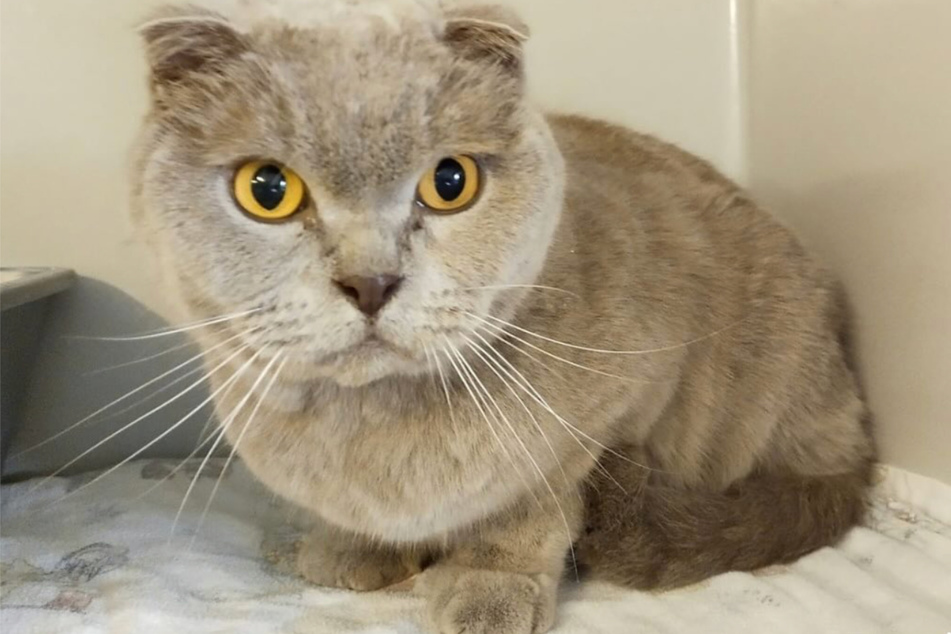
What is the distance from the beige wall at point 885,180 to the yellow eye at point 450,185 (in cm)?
57

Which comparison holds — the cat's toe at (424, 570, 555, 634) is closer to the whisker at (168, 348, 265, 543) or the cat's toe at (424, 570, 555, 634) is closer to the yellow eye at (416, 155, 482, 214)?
the whisker at (168, 348, 265, 543)

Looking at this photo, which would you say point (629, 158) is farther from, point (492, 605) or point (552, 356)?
point (492, 605)

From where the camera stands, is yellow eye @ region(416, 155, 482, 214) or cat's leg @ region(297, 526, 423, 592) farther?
cat's leg @ region(297, 526, 423, 592)

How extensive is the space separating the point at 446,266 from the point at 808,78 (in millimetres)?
808

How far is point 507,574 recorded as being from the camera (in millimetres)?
910

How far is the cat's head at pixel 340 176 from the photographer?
0.72 metres

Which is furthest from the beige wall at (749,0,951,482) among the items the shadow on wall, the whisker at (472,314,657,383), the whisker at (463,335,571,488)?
the shadow on wall

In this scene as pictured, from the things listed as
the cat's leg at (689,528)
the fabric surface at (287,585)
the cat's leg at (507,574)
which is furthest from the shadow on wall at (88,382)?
the cat's leg at (689,528)

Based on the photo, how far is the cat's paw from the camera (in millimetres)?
989

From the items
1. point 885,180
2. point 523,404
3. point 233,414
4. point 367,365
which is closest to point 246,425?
point 233,414

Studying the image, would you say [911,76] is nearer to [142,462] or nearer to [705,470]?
[705,470]

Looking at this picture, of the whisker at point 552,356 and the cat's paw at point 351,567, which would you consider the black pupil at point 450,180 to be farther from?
the cat's paw at point 351,567

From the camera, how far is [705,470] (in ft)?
3.77

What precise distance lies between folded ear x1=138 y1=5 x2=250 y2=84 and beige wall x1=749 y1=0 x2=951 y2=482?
0.77 m
